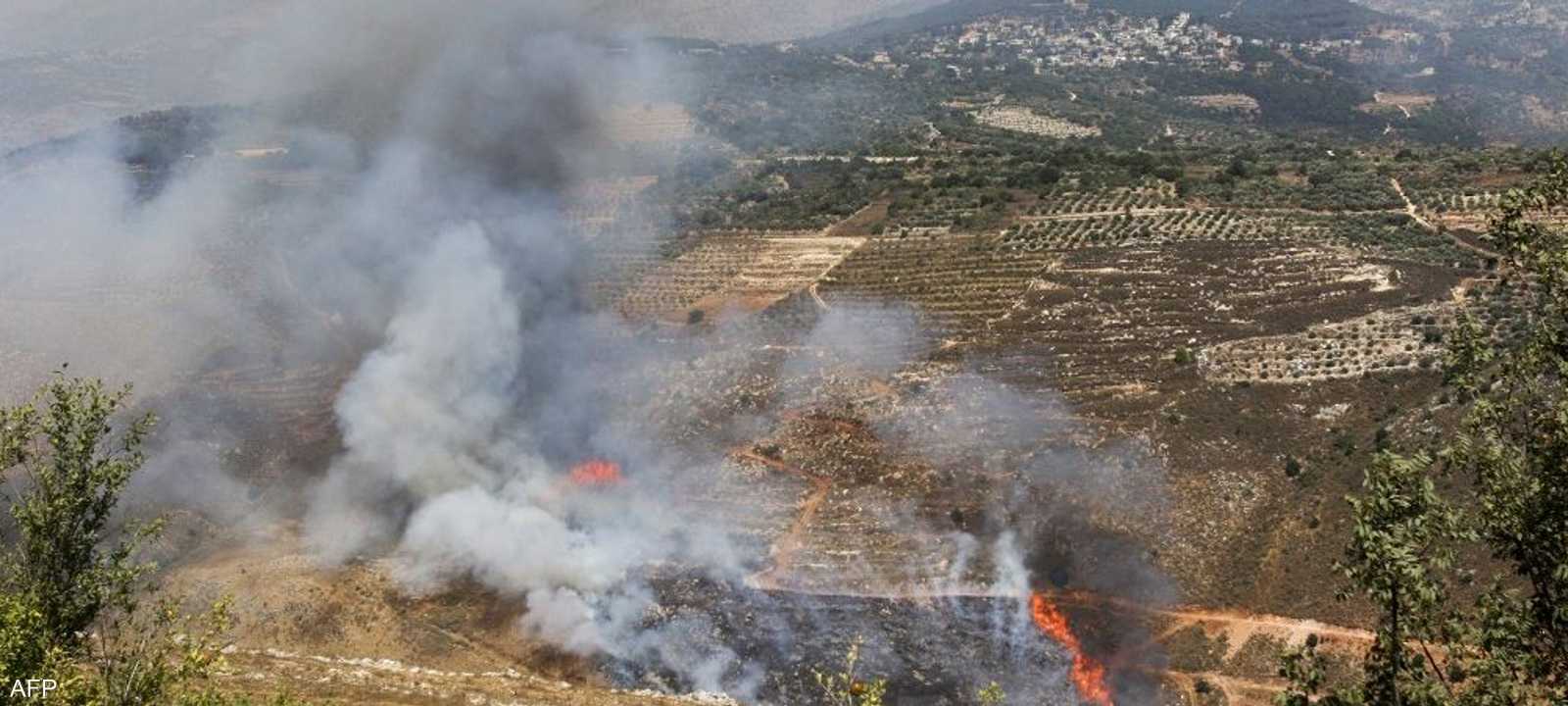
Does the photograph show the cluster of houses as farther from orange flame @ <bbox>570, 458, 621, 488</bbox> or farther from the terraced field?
orange flame @ <bbox>570, 458, 621, 488</bbox>

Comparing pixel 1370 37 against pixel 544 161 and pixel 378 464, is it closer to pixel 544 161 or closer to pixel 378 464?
pixel 544 161

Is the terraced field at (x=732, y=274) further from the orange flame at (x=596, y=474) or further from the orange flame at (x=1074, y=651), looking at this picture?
the orange flame at (x=1074, y=651)

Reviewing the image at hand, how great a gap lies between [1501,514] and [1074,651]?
1726 centimetres

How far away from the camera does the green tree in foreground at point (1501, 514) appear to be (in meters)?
11.5

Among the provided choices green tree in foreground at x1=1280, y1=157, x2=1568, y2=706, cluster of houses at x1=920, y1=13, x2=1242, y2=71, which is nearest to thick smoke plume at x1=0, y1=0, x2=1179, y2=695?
green tree in foreground at x1=1280, y1=157, x2=1568, y2=706

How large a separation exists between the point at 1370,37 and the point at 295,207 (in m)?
182

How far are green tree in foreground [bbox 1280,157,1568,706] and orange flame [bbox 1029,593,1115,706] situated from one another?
46.5ft

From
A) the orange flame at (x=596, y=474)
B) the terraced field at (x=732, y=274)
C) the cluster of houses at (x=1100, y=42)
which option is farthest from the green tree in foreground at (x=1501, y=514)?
the cluster of houses at (x=1100, y=42)

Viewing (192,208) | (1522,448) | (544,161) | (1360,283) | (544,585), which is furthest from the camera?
(192,208)

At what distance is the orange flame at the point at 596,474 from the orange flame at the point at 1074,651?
15.7 metres

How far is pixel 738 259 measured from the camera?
61.5 m

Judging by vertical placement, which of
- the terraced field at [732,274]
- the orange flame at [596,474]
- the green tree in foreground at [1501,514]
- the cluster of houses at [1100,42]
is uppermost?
the green tree in foreground at [1501,514]

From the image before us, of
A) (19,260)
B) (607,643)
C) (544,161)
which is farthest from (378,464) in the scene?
(19,260)

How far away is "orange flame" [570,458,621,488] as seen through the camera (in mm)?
37312
